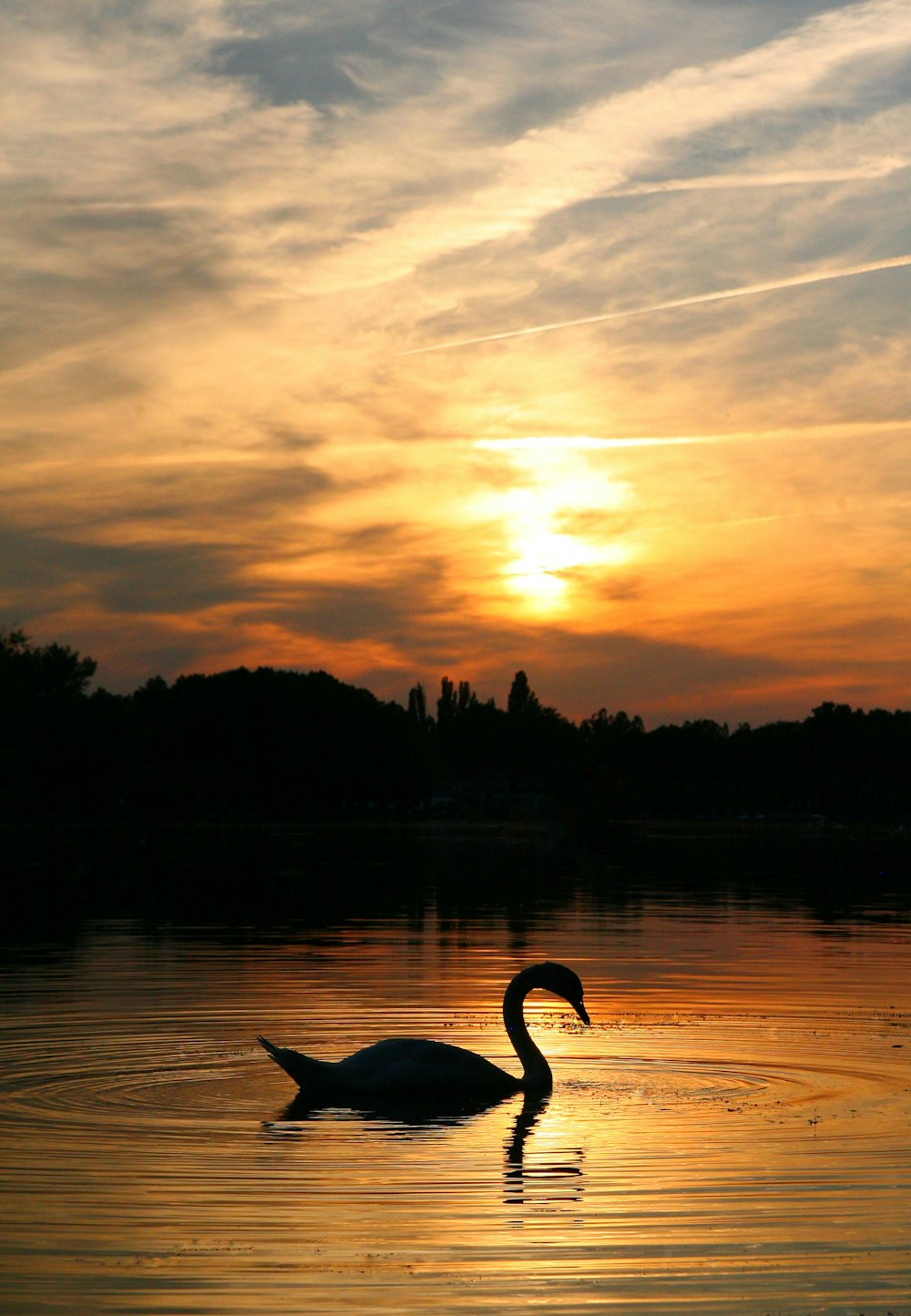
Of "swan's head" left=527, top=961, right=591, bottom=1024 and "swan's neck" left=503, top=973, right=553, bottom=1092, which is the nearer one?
"swan's neck" left=503, top=973, right=553, bottom=1092

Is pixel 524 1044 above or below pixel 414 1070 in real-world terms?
above

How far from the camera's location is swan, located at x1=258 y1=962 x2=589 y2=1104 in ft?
51.2

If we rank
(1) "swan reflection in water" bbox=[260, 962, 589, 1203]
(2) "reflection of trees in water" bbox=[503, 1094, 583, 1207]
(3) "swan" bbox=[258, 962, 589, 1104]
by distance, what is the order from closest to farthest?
1. (2) "reflection of trees in water" bbox=[503, 1094, 583, 1207]
2. (1) "swan reflection in water" bbox=[260, 962, 589, 1203]
3. (3) "swan" bbox=[258, 962, 589, 1104]

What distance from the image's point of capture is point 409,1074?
615 inches

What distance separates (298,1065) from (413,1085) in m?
1.05

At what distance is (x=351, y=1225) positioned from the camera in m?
10.9

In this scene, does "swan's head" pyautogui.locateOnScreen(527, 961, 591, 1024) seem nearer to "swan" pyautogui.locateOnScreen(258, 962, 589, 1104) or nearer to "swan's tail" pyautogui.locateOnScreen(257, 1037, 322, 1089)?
"swan" pyautogui.locateOnScreen(258, 962, 589, 1104)

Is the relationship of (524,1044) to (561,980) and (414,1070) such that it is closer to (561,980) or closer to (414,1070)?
(561,980)

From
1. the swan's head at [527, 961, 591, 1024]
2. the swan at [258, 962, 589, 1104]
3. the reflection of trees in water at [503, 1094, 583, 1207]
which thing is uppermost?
the swan's head at [527, 961, 591, 1024]

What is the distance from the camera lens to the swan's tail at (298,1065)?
50.3 ft

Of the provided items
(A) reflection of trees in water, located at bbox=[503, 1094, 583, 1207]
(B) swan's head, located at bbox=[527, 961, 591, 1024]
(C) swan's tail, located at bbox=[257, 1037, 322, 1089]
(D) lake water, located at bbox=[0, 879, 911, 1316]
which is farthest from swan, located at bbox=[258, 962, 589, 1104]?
(A) reflection of trees in water, located at bbox=[503, 1094, 583, 1207]

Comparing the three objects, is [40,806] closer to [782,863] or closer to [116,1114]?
[782,863]

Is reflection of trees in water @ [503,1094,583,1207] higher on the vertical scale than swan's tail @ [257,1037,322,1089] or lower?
lower

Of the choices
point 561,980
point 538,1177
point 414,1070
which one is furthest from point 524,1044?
point 538,1177
